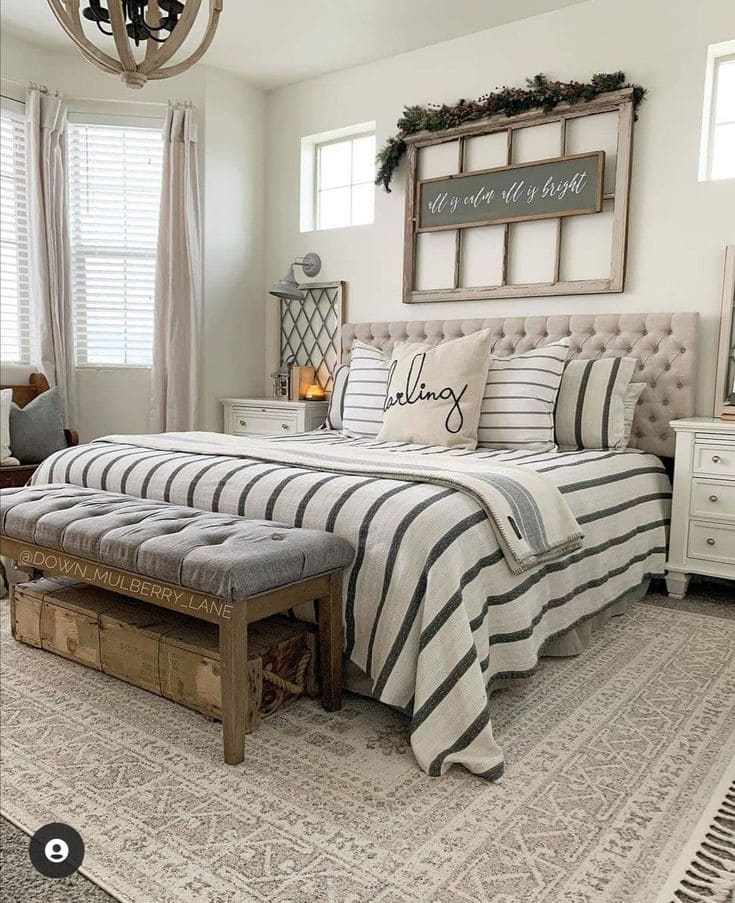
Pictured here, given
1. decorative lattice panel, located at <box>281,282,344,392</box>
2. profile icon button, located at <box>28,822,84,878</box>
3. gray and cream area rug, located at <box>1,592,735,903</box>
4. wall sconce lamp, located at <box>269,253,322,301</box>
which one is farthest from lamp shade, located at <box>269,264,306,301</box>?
profile icon button, located at <box>28,822,84,878</box>

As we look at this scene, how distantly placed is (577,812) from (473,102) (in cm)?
355

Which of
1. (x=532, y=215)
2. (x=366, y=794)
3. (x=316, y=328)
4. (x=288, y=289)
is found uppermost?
(x=532, y=215)

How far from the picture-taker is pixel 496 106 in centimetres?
387

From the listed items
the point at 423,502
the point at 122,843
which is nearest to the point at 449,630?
the point at 423,502

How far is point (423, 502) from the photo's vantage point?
6.32 ft

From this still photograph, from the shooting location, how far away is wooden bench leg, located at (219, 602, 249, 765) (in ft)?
5.54

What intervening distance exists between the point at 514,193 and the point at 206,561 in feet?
9.47

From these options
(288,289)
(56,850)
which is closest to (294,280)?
(288,289)

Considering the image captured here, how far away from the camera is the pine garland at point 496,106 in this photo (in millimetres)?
3539

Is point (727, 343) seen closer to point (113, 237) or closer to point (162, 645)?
point (162, 645)

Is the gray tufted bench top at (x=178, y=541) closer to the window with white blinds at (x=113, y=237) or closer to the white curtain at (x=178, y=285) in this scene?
the white curtain at (x=178, y=285)

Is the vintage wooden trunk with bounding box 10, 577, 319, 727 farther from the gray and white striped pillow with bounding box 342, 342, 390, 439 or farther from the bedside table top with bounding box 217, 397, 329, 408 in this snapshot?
the bedside table top with bounding box 217, 397, 329, 408

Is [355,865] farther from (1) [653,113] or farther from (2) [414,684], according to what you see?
(1) [653,113]

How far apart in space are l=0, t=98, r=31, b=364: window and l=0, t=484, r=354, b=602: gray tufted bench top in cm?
235
